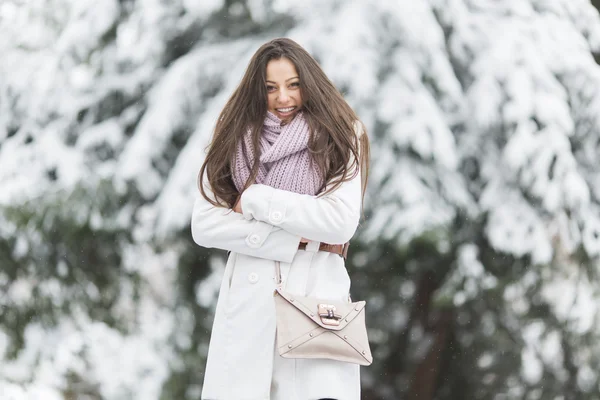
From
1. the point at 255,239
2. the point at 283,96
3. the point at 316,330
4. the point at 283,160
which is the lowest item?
the point at 316,330

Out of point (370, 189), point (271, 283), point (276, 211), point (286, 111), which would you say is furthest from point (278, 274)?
point (370, 189)

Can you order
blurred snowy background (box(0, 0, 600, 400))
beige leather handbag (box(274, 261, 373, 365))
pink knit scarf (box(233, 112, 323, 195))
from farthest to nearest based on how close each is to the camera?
blurred snowy background (box(0, 0, 600, 400)), pink knit scarf (box(233, 112, 323, 195)), beige leather handbag (box(274, 261, 373, 365))

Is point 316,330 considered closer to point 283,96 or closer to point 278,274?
point 278,274

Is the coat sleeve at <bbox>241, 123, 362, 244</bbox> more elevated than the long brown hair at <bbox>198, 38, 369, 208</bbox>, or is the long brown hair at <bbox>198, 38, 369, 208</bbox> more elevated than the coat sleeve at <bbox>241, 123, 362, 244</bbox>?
the long brown hair at <bbox>198, 38, 369, 208</bbox>

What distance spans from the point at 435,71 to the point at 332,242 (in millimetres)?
1722

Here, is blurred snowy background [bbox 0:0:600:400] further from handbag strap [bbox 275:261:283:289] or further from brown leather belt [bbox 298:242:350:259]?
handbag strap [bbox 275:261:283:289]

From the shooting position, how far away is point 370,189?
3186 millimetres

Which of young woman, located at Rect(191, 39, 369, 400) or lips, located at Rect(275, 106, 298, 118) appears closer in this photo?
young woman, located at Rect(191, 39, 369, 400)

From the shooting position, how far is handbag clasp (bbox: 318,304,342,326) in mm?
1651

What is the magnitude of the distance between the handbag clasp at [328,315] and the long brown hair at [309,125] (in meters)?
0.25

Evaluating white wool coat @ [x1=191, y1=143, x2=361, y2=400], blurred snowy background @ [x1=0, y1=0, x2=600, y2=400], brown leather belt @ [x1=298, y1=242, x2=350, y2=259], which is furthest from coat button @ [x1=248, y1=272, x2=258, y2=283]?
blurred snowy background @ [x1=0, y1=0, x2=600, y2=400]

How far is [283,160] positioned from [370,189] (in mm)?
1465

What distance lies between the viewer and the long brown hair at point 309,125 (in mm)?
1752

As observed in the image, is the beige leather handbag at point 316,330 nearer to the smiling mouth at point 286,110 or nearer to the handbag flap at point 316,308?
the handbag flap at point 316,308
